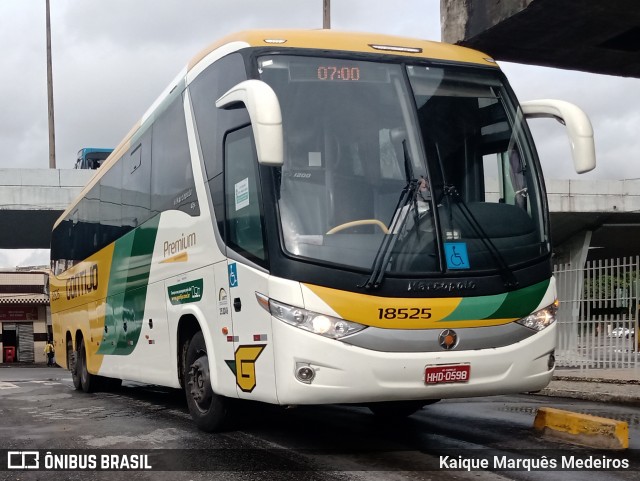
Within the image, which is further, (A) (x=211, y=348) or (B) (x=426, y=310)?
(A) (x=211, y=348)

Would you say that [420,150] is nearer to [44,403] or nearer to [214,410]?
[214,410]

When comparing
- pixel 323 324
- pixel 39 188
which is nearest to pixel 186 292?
pixel 323 324

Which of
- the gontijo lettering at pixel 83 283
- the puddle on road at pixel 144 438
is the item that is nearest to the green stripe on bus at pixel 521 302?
the puddle on road at pixel 144 438

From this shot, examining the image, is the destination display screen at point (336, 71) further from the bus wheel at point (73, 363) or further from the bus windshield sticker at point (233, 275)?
the bus wheel at point (73, 363)

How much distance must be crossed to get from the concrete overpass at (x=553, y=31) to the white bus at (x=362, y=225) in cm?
383

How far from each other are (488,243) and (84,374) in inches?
392

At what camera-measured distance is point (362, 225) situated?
6246 millimetres

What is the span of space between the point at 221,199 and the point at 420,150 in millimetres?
1790

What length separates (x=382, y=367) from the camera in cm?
599

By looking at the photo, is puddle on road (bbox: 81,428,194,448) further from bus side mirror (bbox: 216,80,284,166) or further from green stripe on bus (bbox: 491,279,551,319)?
green stripe on bus (bbox: 491,279,551,319)

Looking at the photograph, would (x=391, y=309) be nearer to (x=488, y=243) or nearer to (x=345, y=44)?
(x=488, y=243)

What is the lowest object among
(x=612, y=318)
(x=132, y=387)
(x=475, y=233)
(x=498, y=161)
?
(x=132, y=387)

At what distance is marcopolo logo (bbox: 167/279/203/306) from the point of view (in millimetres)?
7842

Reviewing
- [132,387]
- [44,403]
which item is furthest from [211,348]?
[132,387]
